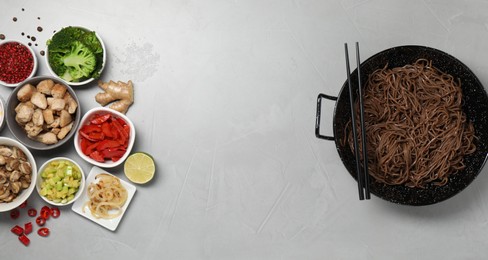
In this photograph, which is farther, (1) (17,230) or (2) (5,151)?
(1) (17,230)

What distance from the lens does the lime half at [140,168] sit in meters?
2.49

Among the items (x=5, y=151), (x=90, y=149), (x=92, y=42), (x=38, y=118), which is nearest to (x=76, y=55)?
(x=92, y=42)

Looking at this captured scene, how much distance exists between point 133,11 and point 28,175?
3.06 ft

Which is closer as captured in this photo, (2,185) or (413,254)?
(2,185)

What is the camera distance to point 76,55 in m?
2.44

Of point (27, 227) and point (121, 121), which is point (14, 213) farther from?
point (121, 121)

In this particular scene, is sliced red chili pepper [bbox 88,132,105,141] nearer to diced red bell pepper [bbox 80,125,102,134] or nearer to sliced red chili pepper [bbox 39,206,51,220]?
diced red bell pepper [bbox 80,125,102,134]

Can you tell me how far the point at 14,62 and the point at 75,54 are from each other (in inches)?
11.9

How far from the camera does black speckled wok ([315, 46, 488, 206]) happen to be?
226cm

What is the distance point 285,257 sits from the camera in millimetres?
2617

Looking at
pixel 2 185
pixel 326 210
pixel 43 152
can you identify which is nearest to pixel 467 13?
pixel 326 210

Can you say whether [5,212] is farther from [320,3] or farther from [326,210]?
[320,3]

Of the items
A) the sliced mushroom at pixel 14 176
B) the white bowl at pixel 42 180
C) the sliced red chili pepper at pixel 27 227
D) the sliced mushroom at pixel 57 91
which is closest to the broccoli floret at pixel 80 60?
the sliced mushroom at pixel 57 91

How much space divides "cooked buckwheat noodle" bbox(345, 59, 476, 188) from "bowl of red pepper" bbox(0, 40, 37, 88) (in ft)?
5.12
